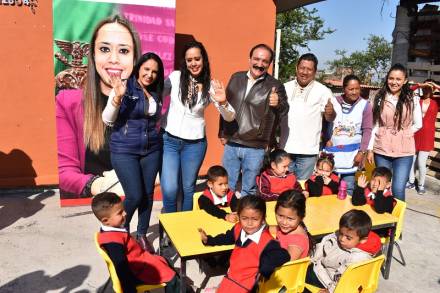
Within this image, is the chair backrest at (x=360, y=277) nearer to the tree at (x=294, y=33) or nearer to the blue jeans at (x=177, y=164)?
the blue jeans at (x=177, y=164)

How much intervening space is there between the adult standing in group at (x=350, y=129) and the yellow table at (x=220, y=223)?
24.8 inches

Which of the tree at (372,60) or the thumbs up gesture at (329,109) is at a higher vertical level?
the tree at (372,60)

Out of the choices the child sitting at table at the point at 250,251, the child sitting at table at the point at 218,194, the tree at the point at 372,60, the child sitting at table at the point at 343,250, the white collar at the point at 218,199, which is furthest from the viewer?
the tree at the point at 372,60

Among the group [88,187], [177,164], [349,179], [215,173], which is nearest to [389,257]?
[349,179]

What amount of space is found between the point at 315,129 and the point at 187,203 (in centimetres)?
159

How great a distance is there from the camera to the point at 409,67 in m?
8.72

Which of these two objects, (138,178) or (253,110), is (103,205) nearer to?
(138,178)

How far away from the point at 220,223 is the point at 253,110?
4.15ft

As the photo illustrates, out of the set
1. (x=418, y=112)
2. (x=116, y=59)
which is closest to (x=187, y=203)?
(x=116, y=59)

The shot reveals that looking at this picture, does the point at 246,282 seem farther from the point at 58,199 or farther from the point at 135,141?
the point at 58,199

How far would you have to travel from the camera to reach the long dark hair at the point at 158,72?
3.58 metres

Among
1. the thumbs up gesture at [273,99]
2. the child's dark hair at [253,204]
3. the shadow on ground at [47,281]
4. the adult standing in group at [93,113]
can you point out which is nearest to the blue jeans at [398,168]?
the thumbs up gesture at [273,99]

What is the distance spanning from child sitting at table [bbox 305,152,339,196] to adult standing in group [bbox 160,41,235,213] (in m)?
1.14

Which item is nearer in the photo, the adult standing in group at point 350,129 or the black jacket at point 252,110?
the black jacket at point 252,110
